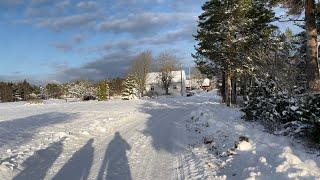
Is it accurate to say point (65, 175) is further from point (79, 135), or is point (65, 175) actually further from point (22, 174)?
point (79, 135)

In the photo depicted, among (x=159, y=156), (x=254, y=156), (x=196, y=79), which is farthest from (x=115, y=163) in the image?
(x=196, y=79)

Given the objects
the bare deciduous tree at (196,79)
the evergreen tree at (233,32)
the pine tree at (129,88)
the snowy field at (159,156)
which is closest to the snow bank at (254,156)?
the snowy field at (159,156)

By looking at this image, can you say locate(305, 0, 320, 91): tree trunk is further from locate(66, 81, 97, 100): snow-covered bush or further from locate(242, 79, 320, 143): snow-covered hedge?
locate(66, 81, 97, 100): snow-covered bush

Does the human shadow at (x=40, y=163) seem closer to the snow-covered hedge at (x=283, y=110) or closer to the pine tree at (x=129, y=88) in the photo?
the snow-covered hedge at (x=283, y=110)

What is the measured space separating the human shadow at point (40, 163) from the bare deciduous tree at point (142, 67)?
271ft

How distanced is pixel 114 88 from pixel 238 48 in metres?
77.3

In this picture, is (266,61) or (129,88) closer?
(266,61)

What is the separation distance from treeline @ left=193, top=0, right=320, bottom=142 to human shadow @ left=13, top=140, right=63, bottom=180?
6.88 meters

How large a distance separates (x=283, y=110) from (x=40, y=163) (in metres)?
8.28

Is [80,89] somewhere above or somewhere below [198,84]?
below

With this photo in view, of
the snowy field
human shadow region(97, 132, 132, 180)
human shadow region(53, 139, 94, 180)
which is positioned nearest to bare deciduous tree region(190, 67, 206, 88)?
the snowy field

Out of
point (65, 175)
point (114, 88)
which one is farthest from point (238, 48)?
point (114, 88)

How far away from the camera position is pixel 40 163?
11273mm

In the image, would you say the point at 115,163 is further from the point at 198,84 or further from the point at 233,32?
the point at 198,84
